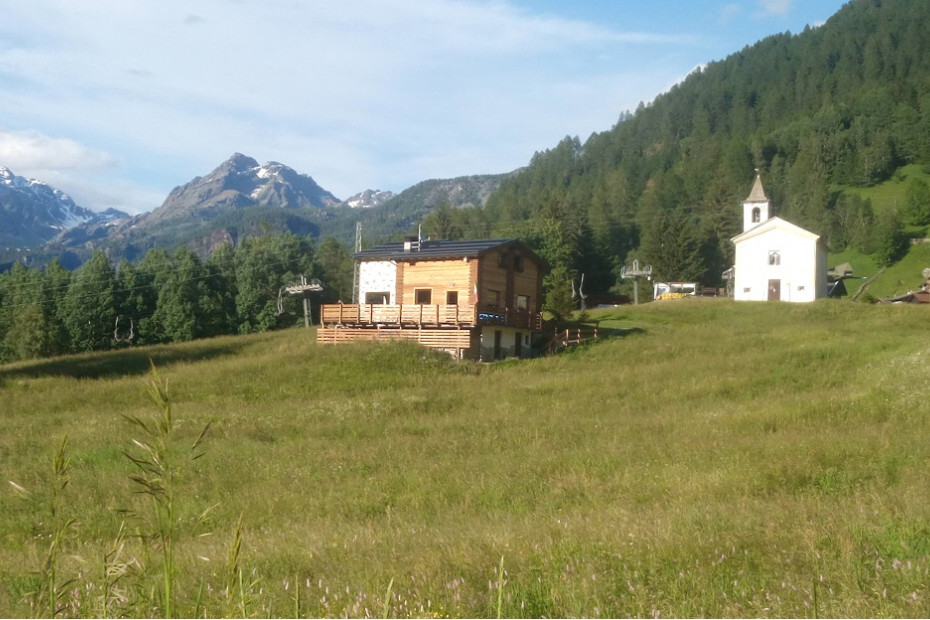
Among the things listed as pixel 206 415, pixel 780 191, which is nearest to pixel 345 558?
pixel 206 415

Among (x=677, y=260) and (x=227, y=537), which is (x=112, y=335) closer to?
(x=677, y=260)

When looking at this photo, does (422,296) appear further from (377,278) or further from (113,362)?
(113,362)

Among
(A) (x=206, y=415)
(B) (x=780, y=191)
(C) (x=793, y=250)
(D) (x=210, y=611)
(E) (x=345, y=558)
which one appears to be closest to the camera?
(D) (x=210, y=611)

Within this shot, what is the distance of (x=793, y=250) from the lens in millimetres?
71750

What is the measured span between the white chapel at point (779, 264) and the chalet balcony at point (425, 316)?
30345 millimetres

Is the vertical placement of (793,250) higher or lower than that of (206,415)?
higher

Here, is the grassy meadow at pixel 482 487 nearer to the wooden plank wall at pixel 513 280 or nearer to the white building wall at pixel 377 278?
the wooden plank wall at pixel 513 280

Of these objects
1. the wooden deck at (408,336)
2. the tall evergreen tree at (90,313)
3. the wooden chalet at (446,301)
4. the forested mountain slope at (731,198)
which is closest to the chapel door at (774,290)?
the wooden chalet at (446,301)

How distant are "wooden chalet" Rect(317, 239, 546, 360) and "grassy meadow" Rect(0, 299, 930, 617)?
154 inches

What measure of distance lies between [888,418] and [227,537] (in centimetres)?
1786

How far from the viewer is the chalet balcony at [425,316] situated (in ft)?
152

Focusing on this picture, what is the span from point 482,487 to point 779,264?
207 ft

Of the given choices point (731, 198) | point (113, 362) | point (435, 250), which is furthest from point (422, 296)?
point (731, 198)

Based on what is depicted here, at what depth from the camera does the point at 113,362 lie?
4703 centimetres
